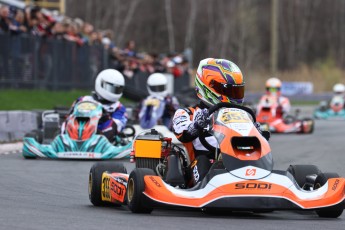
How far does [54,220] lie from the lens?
28.6 feet

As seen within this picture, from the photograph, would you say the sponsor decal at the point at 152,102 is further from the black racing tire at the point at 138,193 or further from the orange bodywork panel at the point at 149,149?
the black racing tire at the point at 138,193

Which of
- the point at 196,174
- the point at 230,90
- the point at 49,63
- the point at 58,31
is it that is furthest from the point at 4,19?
the point at 196,174

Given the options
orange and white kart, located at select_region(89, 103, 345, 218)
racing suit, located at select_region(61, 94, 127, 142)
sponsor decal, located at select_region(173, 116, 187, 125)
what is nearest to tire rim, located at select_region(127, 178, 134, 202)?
orange and white kart, located at select_region(89, 103, 345, 218)

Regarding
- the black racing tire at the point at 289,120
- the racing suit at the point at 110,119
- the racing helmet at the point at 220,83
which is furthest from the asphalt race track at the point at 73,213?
the black racing tire at the point at 289,120

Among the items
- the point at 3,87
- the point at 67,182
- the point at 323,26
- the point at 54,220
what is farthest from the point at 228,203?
the point at 323,26

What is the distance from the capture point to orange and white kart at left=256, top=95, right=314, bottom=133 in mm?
27141

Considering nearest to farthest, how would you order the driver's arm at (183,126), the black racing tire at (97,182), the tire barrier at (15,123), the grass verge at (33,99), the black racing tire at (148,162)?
the driver's arm at (183,126) → the black racing tire at (97,182) → the black racing tire at (148,162) → the tire barrier at (15,123) → the grass verge at (33,99)

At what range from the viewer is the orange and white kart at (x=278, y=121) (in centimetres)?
2714

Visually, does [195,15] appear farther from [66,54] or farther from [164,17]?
[66,54]

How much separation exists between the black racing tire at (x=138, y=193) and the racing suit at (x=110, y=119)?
25.1ft

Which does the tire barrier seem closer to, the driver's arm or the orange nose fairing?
the driver's arm

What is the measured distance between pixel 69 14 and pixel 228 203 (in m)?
51.6

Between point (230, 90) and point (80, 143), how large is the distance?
689 centimetres

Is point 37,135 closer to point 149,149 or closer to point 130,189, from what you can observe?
point 149,149
